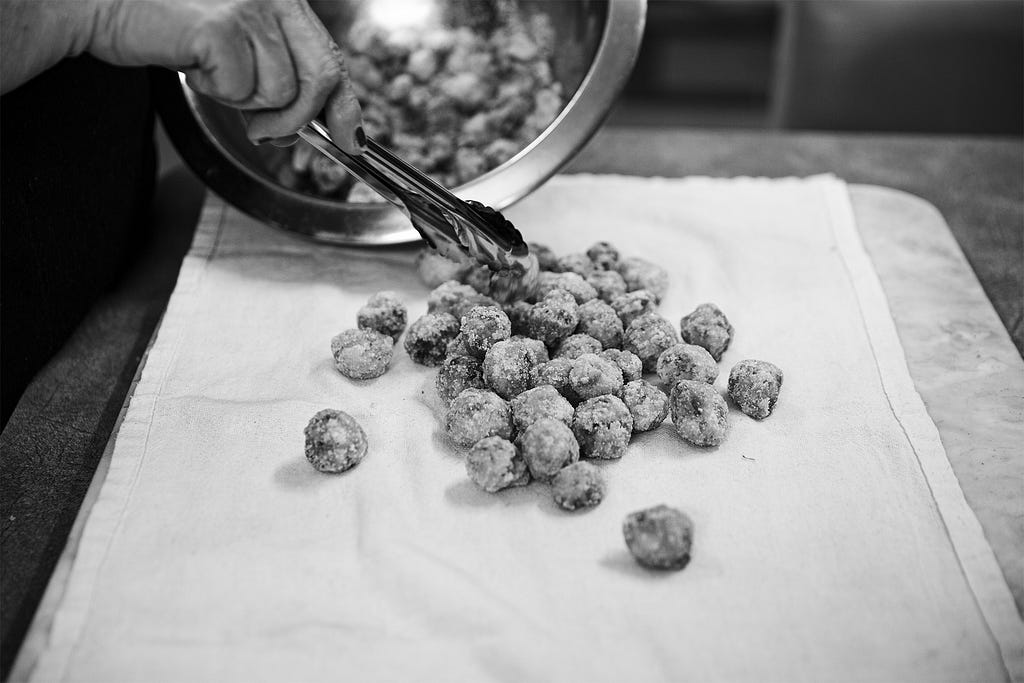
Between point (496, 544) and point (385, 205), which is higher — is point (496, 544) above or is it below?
below

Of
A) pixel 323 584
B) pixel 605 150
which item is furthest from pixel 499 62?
pixel 323 584

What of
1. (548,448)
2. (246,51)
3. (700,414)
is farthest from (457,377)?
(246,51)

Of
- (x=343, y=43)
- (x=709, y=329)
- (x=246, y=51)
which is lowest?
(x=709, y=329)

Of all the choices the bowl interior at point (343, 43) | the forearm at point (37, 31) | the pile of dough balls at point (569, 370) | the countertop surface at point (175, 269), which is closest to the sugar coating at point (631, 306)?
the pile of dough balls at point (569, 370)

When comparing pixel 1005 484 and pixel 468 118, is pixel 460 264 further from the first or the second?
pixel 1005 484

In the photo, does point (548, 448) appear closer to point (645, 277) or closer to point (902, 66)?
point (645, 277)

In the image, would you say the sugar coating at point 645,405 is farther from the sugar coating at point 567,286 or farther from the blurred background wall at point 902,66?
the blurred background wall at point 902,66

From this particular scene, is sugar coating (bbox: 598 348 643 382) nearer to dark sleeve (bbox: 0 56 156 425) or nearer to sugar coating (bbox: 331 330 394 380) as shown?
sugar coating (bbox: 331 330 394 380)

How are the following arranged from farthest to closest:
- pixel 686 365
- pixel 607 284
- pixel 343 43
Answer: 1. pixel 343 43
2. pixel 607 284
3. pixel 686 365
